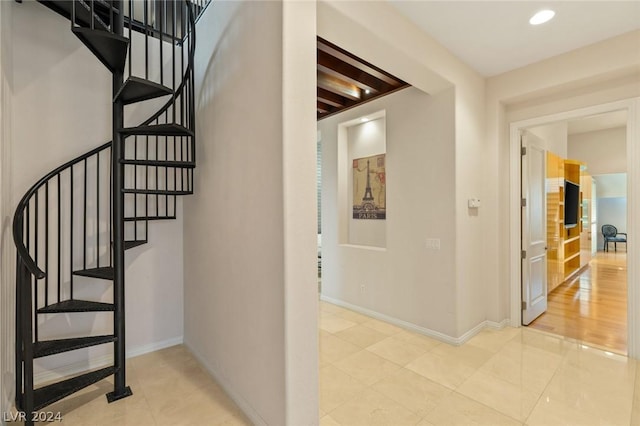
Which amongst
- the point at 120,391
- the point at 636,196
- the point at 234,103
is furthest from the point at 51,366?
the point at 636,196

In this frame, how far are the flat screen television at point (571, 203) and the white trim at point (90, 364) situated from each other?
22.5 feet

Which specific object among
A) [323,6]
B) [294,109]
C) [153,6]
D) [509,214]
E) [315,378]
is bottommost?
[315,378]

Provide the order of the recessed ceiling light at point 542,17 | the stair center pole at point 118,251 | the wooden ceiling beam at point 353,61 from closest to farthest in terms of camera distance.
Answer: the stair center pole at point 118,251 < the recessed ceiling light at point 542,17 < the wooden ceiling beam at point 353,61

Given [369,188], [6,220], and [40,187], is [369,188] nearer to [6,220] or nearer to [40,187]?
[40,187]

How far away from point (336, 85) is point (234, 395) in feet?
10.6

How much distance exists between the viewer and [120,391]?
2246mm

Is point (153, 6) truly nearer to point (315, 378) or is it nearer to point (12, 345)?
point (12, 345)

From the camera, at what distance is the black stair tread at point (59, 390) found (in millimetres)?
1905

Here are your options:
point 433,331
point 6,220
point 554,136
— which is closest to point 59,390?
point 6,220

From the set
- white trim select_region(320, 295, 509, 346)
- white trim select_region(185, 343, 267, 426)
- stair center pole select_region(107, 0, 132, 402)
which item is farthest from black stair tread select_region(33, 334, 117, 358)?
white trim select_region(320, 295, 509, 346)

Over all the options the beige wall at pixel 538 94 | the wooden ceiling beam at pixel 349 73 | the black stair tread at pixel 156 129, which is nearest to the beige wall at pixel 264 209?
the black stair tread at pixel 156 129

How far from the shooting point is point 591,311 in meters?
4.03

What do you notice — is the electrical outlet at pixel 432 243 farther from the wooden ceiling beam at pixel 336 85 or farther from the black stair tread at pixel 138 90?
the black stair tread at pixel 138 90

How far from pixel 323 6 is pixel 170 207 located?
234 centimetres
